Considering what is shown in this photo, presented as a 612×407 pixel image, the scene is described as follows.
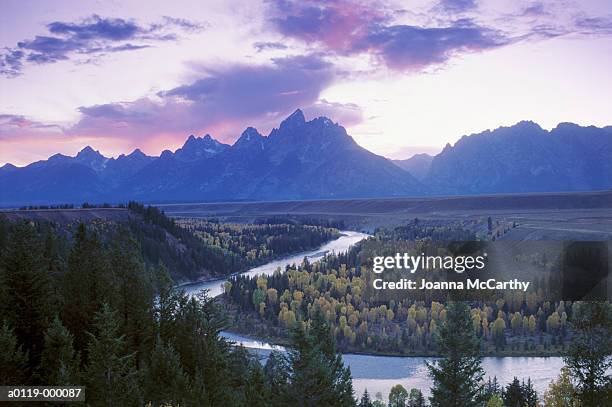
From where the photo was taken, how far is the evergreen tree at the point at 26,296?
29938 millimetres

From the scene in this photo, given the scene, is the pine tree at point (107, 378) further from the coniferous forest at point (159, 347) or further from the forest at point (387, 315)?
the forest at point (387, 315)

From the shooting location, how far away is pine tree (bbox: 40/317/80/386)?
26.0 m

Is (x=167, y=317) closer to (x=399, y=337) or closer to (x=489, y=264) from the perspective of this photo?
(x=489, y=264)

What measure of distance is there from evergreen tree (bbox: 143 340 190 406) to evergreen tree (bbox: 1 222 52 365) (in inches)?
244

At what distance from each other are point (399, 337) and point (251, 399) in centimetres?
5682

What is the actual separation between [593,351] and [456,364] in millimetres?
6788

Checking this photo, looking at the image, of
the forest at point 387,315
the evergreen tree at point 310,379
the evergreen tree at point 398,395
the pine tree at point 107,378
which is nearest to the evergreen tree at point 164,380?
the pine tree at point 107,378

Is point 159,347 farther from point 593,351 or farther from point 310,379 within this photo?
point 593,351

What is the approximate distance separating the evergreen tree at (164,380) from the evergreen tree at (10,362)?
597 cm

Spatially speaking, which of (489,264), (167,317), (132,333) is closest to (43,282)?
(132,333)

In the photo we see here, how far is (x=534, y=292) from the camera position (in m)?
92.5

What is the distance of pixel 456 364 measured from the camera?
29.1 meters

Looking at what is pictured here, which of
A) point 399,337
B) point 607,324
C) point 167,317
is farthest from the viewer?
point 399,337

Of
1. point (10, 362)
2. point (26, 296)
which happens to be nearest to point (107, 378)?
point (10, 362)
